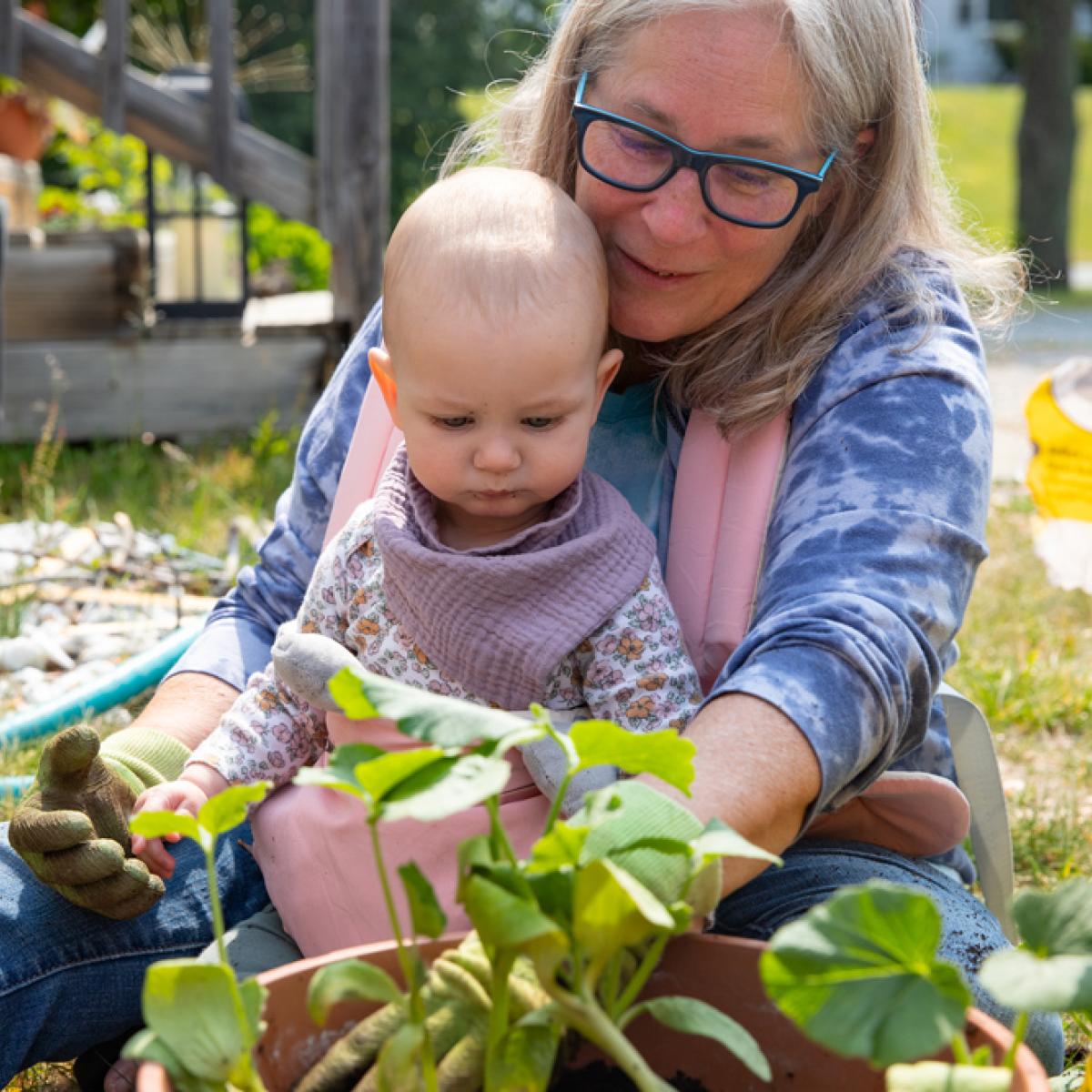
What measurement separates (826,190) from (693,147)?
202mm

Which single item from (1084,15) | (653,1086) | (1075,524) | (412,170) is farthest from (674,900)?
(1084,15)

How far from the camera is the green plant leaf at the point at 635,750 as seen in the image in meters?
0.83

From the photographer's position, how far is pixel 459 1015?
881 millimetres

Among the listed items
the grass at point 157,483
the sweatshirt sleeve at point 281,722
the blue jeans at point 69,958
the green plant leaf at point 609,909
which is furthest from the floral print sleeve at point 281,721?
the grass at point 157,483

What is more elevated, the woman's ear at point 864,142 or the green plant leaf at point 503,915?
the woman's ear at point 864,142

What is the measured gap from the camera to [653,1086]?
802 mm

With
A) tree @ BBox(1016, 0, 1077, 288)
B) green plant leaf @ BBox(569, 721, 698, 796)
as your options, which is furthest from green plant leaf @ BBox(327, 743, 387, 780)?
tree @ BBox(1016, 0, 1077, 288)

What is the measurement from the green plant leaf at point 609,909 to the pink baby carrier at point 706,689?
1.83ft

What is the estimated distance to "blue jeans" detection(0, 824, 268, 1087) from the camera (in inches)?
62.1

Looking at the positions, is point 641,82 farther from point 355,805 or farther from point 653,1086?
point 653,1086

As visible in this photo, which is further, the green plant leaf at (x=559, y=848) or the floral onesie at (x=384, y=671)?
the floral onesie at (x=384, y=671)

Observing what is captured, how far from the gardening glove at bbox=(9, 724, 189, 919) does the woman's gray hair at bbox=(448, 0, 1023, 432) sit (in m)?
0.73

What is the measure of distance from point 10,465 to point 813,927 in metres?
4.33

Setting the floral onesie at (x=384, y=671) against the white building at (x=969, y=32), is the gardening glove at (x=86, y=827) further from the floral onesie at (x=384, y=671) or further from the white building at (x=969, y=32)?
the white building at (x=969, y=32)
